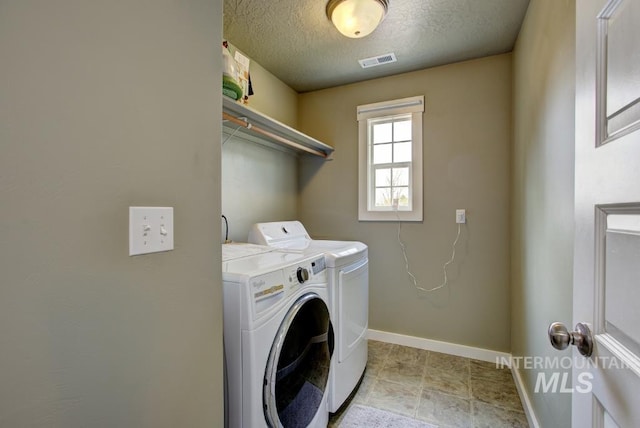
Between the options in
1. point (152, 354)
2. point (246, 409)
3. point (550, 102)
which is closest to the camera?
point (152, 354)

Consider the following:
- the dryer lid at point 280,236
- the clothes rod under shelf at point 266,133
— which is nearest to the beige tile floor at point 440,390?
the dryer lid at point 280,236

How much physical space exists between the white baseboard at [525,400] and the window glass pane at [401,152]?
1744 mm

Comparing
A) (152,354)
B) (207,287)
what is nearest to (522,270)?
(207,287)

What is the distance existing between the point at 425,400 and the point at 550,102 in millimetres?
1759

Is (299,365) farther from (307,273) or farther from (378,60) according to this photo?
(378,60)

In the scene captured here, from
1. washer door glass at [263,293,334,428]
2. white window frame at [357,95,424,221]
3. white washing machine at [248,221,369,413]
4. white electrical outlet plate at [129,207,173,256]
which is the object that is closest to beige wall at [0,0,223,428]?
white electrical outlet plate at [129,207,173,256]

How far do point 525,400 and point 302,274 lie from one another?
154 centimetres

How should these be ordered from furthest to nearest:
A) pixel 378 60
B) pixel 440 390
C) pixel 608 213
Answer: pixel 378 60, pixel 440 390, pixel 608 213

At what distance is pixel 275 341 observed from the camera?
1.09 m

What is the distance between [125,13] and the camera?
2.11 feet

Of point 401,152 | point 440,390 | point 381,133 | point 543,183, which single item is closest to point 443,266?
point 440,390

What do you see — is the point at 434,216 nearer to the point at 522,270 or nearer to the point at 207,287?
the point at 522,270

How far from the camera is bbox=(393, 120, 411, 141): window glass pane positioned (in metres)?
Answer: 2.54

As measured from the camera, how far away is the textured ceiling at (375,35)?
1.69m
